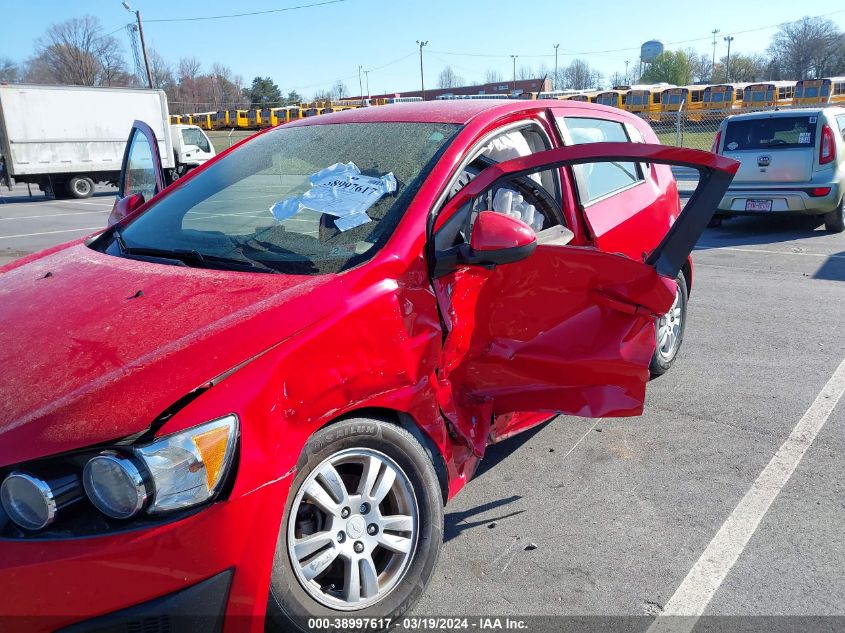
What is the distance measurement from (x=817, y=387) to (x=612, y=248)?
180 centimetres

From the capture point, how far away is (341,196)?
9.62ft

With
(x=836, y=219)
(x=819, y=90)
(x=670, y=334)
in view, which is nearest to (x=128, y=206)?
(x=670, y=334)

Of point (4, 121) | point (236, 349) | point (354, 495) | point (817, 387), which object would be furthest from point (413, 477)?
point (4, 121)

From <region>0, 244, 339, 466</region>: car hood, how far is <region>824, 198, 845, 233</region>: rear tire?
371 inches

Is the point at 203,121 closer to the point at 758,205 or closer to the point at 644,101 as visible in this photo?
the point at 644,101

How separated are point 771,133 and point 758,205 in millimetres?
1113

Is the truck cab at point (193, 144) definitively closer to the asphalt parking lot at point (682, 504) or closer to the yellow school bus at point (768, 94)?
the asphalt parking lot at point (682, 504)

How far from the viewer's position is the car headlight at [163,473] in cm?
181

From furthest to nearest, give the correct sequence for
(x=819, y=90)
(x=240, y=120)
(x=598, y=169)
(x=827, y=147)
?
(x=240, y=120) → (x=819, y=90) → (x=827, y=147) → (x=598, y=169)

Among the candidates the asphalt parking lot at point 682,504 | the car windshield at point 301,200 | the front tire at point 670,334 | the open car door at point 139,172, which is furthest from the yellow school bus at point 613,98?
the car windshield at point 301,200

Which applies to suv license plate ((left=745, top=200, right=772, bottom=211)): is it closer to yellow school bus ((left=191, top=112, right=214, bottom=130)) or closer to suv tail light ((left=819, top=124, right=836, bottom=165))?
suv tail light ((left=819, top=124, right=836, bottom=165))

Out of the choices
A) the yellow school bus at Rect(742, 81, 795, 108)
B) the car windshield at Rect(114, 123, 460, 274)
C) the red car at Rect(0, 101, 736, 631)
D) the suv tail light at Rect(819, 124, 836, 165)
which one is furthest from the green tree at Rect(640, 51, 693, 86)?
the red car at Rect(0, 101, 736, 631)

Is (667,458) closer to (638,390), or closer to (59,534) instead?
(638,390)

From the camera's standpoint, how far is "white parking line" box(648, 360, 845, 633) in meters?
2.48
